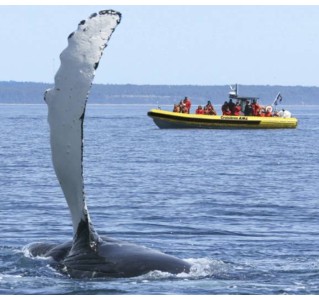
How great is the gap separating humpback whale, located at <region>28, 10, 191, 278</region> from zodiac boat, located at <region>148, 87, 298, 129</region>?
4766 cm

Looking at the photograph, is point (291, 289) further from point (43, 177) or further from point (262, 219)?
point (43, 177)

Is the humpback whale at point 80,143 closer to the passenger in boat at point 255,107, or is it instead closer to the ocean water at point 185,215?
the ocean water at point 185,215

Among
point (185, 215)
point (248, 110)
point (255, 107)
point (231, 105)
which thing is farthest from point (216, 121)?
point (185, 215)

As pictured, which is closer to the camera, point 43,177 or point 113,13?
point 113,13

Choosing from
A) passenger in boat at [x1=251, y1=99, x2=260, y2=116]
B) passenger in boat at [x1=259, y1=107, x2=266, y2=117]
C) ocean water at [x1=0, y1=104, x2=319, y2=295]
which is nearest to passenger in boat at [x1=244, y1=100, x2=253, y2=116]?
passenger in boat at [x1=251, y1=99, x2=260, y2=116]

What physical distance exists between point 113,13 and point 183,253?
4732 millimetres

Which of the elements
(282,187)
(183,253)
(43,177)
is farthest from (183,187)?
(183,253)

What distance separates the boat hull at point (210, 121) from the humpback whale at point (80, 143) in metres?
47.7

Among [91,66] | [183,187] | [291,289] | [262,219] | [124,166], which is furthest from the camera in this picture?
[124,166]

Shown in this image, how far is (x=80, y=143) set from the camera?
9.05 m

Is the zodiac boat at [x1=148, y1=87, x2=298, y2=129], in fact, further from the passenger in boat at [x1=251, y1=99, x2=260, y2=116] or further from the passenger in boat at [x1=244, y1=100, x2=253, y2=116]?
the passenger in boat at [x1=244, y1=100, x2=253, y2=116]

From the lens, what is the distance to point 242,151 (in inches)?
1636

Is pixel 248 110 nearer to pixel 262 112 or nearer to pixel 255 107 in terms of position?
pixel 255 107

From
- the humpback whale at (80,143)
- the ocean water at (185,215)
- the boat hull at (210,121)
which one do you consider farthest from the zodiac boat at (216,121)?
the humpback whale at (80,143)
